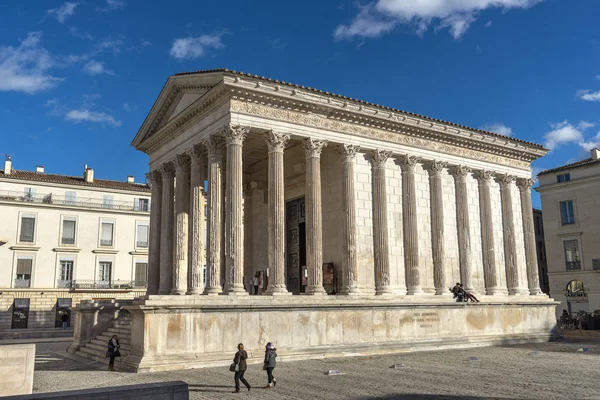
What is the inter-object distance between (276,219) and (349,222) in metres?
3.45

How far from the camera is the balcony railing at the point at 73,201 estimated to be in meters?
41.2

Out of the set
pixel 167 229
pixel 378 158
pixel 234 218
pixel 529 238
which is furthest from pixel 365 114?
pixel 529 238

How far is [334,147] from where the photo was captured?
22.8 m

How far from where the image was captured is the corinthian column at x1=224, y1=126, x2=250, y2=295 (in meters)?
18.9

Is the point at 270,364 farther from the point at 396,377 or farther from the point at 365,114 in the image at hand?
the point at 365,114

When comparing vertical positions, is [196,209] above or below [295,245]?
above

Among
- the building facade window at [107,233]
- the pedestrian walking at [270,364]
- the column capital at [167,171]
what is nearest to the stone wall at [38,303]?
the building facade window at [107,233]

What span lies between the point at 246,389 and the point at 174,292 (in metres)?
11.3

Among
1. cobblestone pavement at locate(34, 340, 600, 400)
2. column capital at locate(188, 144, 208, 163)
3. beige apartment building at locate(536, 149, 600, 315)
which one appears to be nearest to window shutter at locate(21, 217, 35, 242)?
cobblestone pavement at locate(34, 340, 600, 400)

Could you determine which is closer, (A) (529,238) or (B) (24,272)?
(A) (529,238)

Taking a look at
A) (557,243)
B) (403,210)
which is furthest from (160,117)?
(557,243)

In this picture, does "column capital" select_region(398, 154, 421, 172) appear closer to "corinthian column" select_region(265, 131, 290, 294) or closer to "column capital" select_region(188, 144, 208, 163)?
"corinthian column" select_region(265, 131, 290, 294)

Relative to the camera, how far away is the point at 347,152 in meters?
22.5

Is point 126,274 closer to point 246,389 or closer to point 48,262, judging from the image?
point 48,262
